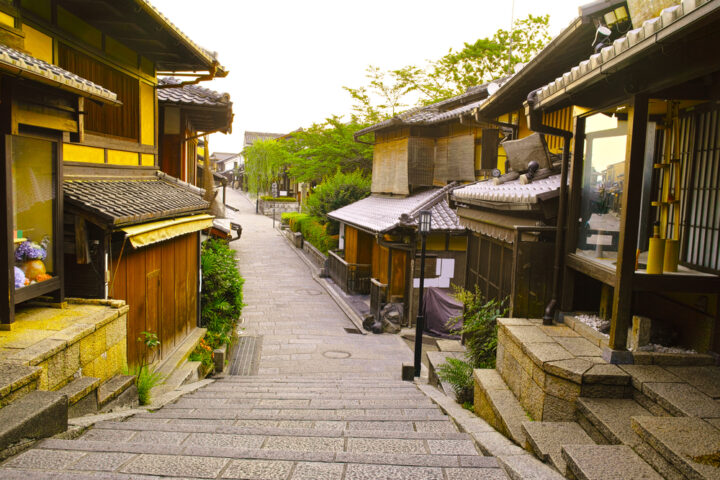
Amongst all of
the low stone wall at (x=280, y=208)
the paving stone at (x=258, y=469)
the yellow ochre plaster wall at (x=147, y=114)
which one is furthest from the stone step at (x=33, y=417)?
the low stone wall at (x=280, y=208)

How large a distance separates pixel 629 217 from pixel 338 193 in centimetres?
2494

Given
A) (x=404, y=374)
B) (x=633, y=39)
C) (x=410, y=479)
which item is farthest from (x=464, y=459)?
(x=404, y=374)

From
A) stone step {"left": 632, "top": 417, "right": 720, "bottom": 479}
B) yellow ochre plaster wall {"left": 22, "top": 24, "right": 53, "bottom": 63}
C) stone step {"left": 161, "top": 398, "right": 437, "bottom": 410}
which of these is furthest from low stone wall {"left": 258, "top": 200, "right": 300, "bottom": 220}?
stone step {"left": 632, "top": 417, "right": 720, "bottom": 479}

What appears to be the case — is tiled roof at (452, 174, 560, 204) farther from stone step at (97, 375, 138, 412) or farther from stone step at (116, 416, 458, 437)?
stone step at (97, 375, 138, 412)

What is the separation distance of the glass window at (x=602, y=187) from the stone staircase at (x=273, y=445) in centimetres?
294

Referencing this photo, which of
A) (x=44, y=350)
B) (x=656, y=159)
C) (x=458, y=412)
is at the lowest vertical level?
(x=458, y=412)

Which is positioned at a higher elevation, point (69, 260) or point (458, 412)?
point (69, 260)

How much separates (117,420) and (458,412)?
417cm

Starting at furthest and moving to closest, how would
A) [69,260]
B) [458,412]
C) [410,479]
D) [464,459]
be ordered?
[69,260], [458,412], [464,459], [410,479]

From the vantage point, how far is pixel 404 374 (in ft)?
37.8

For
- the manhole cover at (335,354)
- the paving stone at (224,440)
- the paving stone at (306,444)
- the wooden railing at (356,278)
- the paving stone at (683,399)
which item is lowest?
Answer: the manhole cover at (335,354)

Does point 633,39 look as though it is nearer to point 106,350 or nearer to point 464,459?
point 464,459

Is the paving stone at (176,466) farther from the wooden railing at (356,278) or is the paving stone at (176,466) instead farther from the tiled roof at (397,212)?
the wooden railing at (356,278)

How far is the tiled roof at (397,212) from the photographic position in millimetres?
16761
